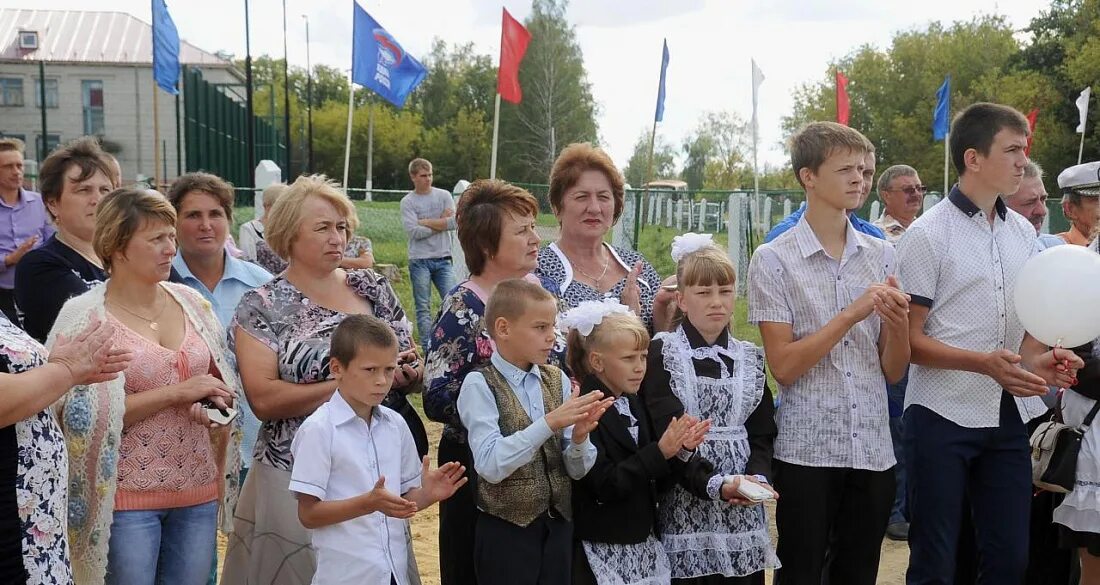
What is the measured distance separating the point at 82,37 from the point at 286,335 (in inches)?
2349

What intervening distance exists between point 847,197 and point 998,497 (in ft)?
4.12

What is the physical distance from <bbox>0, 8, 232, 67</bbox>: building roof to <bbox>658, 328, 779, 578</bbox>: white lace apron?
54.9 metres

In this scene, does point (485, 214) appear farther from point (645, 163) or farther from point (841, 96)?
point (645, 163)

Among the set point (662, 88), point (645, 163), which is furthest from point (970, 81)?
point (662, 88)

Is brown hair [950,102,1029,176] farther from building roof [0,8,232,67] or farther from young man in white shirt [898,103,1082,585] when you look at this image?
building roof [0,8,232,67]

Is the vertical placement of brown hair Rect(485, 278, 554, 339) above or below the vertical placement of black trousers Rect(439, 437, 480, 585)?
above

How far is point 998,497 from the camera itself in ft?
12.4

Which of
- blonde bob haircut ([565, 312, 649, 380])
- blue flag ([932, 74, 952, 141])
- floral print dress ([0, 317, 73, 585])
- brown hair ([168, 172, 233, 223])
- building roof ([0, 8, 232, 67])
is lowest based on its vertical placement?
floral print dress ([0, 317, 73, 585])

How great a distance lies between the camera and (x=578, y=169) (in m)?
4.02

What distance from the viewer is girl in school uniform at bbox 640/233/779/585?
354 centimetres

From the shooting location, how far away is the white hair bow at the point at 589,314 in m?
3.45

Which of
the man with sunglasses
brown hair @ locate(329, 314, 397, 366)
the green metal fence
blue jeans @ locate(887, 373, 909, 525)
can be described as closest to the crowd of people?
brown hair @ locate(329, 314, 397, 366)

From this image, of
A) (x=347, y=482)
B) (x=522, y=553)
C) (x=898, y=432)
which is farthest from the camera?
(x=898, y=432)

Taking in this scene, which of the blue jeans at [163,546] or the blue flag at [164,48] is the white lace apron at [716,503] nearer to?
the blue jeans at [163,546]
